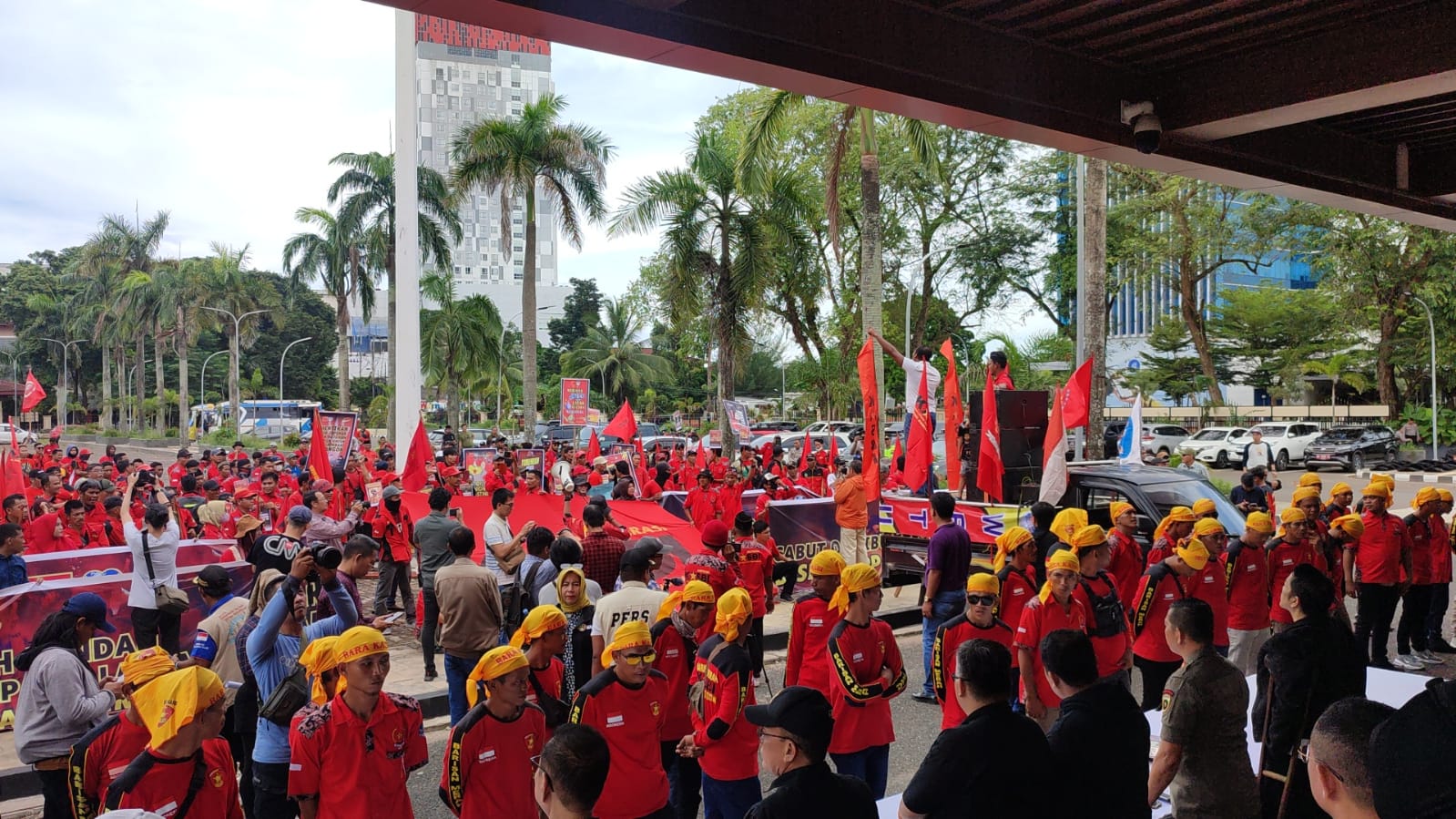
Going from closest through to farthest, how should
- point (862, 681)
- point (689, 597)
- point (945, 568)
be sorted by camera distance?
point (862, 681) < point (689, 597) < point (945, 568)

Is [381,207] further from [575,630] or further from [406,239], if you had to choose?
[575,630]

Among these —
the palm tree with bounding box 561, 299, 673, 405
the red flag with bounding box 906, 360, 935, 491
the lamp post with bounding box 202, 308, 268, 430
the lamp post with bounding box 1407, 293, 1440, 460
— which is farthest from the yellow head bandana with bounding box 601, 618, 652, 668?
the palm tree with bounding box 561, 299, 673, 405

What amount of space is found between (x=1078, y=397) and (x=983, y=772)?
9.31 m

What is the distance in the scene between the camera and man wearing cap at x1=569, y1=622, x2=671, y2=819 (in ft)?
15.0

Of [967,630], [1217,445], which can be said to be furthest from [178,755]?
[1217,445]

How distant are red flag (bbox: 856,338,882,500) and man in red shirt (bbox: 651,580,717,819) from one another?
7099 mm

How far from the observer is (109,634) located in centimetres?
890

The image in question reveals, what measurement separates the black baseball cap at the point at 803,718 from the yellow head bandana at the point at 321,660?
184 centimetres

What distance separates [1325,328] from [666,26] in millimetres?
56174

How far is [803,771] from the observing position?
317 centimetres

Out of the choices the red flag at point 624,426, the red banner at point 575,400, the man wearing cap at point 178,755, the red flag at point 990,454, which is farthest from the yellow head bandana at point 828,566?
the red banner at point 575,400

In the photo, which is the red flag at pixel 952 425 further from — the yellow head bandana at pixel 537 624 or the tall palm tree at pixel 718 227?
the tall palm tree at pixel 718 227

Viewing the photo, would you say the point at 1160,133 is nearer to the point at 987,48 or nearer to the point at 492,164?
the point at 987,48

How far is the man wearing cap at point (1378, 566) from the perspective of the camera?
9586mm
